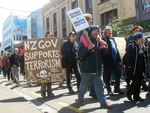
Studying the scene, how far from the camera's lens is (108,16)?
78.9 ft

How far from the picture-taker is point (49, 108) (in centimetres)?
512

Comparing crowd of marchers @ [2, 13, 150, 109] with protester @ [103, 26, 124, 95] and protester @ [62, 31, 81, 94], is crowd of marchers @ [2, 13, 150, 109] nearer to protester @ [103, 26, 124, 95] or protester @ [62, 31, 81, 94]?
protester @ [103, 26, 124, 95]

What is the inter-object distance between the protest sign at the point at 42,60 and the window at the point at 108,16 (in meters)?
17.4

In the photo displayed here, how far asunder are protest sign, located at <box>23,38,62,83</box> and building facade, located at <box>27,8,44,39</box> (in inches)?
1969

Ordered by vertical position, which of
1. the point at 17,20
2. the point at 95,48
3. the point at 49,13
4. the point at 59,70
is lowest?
the point at 59,70

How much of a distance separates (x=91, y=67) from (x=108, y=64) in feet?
4.70

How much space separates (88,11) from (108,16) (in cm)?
383

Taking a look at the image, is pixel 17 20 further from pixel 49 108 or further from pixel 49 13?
pixel 49 108

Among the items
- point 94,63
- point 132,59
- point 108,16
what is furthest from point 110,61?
point 108,16

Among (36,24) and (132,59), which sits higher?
(36,24)

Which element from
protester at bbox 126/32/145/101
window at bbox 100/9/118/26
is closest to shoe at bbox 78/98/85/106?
protester at bbox 126/32/145/101

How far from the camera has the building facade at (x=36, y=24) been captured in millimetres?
56812

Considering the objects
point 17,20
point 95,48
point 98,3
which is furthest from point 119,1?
Result: point 17,20

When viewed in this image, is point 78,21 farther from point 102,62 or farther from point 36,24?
point 36,24
